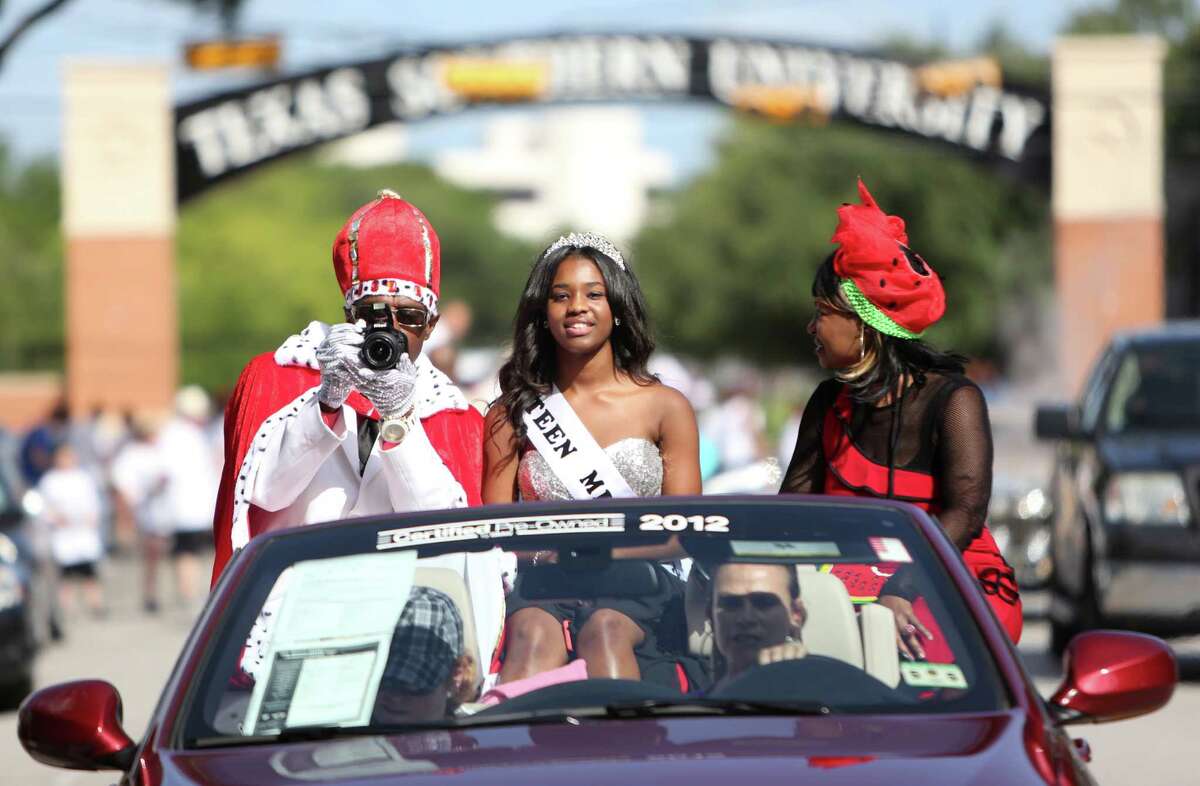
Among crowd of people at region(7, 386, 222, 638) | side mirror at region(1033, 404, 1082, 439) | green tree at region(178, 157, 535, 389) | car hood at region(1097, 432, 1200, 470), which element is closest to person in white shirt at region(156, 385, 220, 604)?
crowd of people at region(7, 386, 222, 638)

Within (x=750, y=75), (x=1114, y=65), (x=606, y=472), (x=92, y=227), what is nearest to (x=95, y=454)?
(x=92, y=227)

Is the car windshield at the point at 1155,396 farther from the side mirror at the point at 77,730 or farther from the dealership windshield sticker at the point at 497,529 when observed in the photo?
the side mirror at the point at 77,730

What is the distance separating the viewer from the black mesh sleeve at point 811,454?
612cm

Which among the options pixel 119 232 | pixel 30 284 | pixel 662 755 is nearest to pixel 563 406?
pixel 662 755

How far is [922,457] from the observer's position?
5945 mm

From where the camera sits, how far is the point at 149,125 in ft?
114

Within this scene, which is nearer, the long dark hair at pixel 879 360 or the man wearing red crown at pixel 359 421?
the man wearing red crown at pixel 359 421

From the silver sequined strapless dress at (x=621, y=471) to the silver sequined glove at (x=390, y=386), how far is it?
2.09 ft

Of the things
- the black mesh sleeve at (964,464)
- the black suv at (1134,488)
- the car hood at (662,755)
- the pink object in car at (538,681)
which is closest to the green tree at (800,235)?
the black suv at (1134,488)

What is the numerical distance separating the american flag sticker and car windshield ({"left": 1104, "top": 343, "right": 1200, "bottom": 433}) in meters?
8.59

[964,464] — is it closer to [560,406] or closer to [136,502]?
[560,406]

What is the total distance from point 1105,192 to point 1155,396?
2244 centimetres

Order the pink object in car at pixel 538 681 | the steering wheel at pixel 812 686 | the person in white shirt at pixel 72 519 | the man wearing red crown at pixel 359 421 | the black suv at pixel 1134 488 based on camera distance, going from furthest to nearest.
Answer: the person in white shirt at pixel 72 519 → the black suv at pixel 1134 488 → the man wearing red crown at pixel 359 421 → the pink object in car at pixel 538 681 → the steering wheel at pixel 812 686

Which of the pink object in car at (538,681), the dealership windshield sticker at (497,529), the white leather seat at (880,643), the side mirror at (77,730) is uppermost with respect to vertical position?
the dealership windshield sticker at (497,529)
